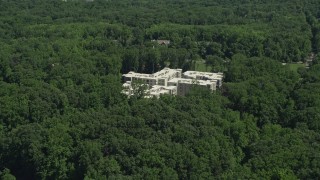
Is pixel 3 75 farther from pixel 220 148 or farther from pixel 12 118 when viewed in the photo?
pixel 220 148

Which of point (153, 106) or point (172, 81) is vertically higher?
point (153, 106)

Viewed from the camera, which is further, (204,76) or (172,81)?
(204,76)

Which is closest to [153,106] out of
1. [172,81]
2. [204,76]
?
[172,81]

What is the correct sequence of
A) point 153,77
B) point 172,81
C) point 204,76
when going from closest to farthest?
point 172,81 → point 153,77 → point 204,76

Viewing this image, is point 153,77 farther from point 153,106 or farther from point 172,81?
point 153,106

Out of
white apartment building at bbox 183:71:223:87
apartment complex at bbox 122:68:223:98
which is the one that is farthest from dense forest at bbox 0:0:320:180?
apartment complex at bbox 122:68:223:98

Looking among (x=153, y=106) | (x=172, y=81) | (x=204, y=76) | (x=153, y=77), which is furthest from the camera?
(x=204, y=76)

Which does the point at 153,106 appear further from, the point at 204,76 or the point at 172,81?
the point at 204,76
